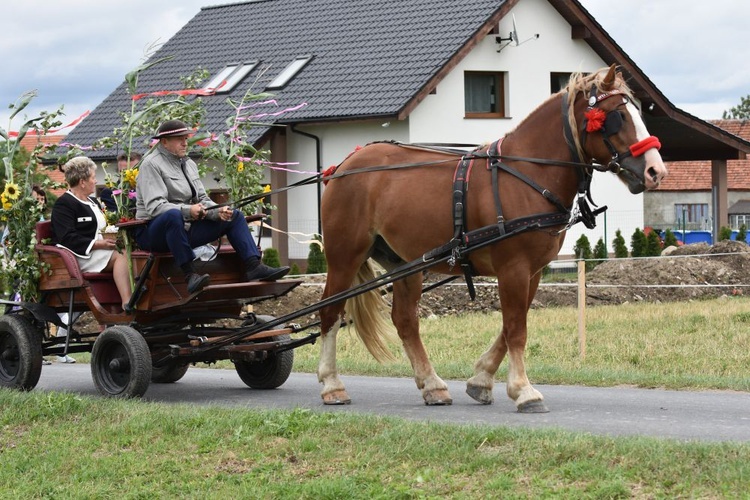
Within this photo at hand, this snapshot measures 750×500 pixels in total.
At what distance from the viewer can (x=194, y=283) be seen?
348 inches

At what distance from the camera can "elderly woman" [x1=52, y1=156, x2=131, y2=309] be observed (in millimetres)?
9555

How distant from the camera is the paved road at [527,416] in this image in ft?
24.2

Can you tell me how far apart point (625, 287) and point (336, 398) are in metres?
10.3

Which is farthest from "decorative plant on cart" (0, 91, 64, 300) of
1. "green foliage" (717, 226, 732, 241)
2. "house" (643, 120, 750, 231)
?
"house" (643, 120, 750, 231)

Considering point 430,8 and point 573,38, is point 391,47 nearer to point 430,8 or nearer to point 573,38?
point 430,8

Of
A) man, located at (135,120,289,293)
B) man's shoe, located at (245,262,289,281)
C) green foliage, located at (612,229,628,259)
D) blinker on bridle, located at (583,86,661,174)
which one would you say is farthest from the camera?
green foliage, located at (612,229,628,259)

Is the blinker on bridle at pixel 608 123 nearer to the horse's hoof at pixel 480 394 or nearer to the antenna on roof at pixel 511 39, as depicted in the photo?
the horse's hoof at pixel 480 394

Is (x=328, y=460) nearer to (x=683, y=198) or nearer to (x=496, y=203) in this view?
(x=496, y=203)

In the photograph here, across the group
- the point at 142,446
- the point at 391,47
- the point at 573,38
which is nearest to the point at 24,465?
the point at 142,446

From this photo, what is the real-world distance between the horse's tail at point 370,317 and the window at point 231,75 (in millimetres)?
19138

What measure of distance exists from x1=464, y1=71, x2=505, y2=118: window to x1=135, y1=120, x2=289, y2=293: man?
18.0 metres

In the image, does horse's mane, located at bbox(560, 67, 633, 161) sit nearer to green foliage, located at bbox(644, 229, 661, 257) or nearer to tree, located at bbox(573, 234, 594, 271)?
tree, located at bbox(573, 234, 594, 271)

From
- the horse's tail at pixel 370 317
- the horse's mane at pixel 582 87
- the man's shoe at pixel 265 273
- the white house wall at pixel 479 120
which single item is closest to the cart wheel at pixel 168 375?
the man's shoe at pixel 265 273

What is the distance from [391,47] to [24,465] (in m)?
20.8
